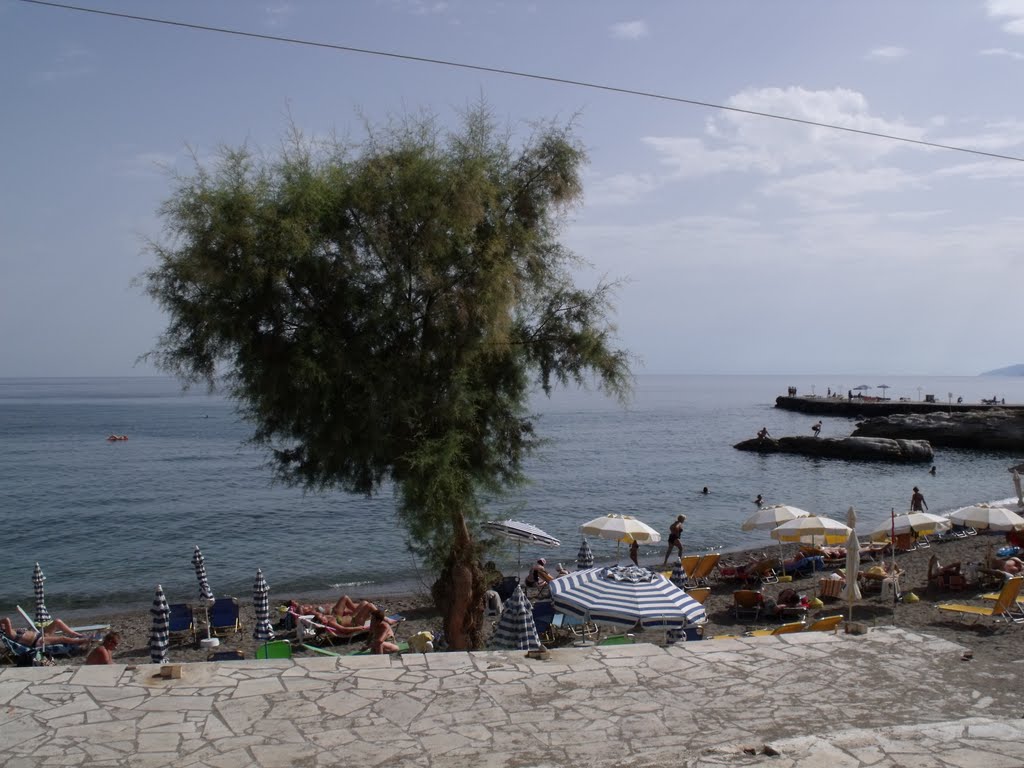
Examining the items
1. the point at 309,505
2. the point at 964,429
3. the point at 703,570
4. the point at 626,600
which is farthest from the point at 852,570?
the point at 964,429

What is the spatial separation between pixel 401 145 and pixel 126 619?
1585 centimetres

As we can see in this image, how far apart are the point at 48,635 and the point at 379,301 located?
11.0 metres

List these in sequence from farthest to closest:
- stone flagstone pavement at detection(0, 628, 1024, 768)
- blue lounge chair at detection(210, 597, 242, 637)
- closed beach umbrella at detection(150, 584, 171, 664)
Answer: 1. blue lounge chair at detection(210, 597, 242, 637)
2. closed beach umbrella at detection(150, 584, 171, 664)
3. stone flagstone pavement at detection(0, 628, 1024, 768)

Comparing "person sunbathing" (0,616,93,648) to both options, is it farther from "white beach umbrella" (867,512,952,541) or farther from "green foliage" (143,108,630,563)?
"white beach umbrella" (867,512,952,541)

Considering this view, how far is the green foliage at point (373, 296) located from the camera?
11016 mm

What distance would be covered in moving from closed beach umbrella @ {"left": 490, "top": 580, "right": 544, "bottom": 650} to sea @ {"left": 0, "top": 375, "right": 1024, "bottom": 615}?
2.39 meters

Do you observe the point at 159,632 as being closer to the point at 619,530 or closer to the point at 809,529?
the point at 619,530

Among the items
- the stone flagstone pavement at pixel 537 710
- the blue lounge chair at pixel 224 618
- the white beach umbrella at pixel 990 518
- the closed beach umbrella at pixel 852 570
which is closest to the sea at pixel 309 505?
the blue lounge chair at pixel 224 618

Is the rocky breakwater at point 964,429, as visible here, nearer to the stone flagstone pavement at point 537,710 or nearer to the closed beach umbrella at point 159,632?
the stone flagstone pavement at point 537,710

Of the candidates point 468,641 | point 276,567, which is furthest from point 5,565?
point 468,641

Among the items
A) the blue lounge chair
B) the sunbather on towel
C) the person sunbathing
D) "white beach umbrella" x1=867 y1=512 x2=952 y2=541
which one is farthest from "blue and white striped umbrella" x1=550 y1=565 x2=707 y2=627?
"white beach umbrella" x1=867 y1=512 x2=952 y2=541

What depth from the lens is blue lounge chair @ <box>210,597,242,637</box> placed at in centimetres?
1775

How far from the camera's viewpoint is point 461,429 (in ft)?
40.3

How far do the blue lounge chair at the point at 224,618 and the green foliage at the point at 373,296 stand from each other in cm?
687
